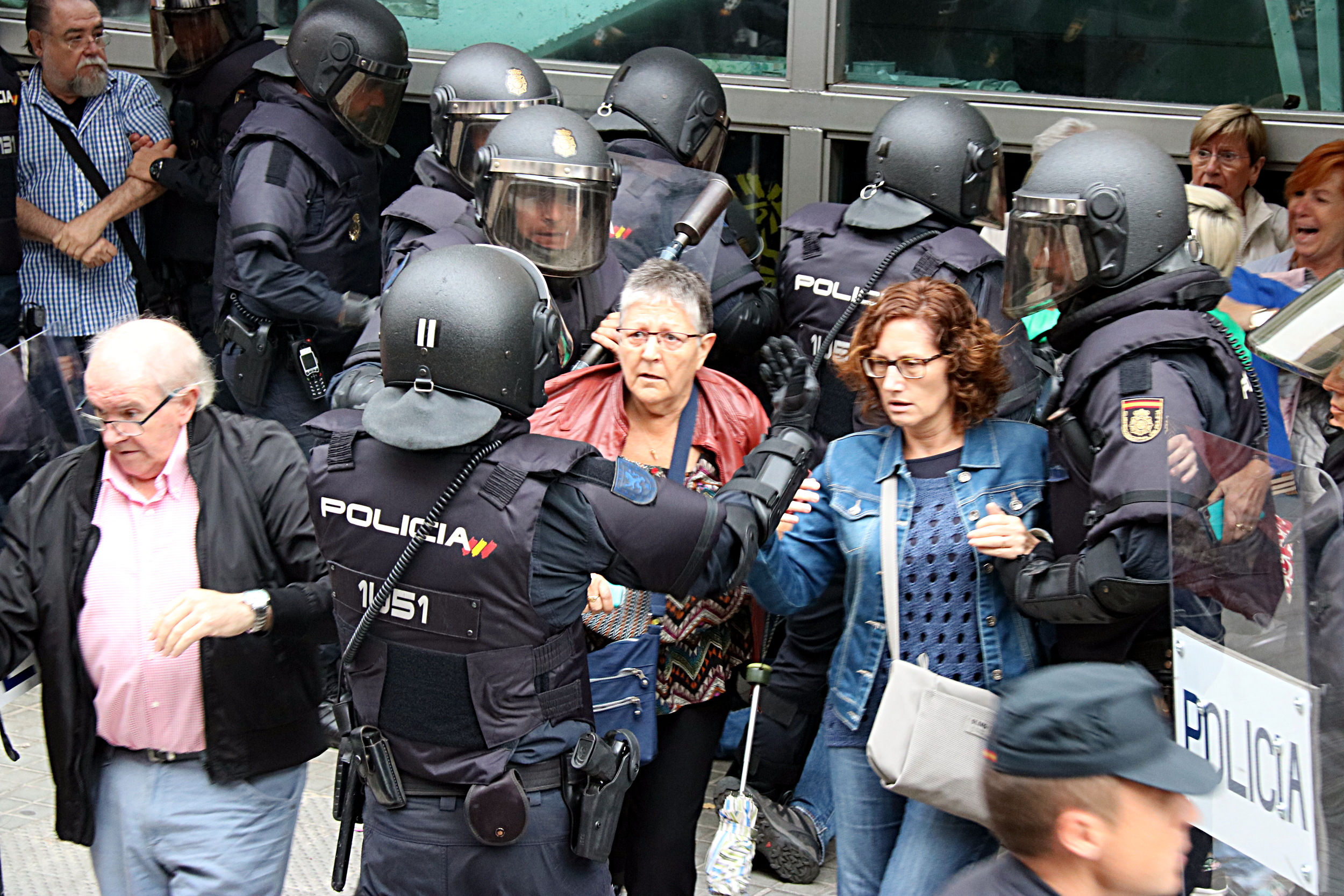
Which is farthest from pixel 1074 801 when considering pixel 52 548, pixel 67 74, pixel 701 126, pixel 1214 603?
pixel 67 74

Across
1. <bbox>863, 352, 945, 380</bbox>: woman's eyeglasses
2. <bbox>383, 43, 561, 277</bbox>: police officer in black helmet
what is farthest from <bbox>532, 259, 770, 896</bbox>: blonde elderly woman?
<bbox>383, 43, 561, 277</bbox>: police officer in black helmet

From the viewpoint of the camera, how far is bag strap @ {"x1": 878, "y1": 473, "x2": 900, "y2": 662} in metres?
3.46

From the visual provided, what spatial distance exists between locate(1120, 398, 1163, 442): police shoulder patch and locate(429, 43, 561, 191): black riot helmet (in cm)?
250

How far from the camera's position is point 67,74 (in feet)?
20.5

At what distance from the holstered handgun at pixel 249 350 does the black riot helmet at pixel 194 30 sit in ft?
4.54

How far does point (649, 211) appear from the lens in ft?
16.2

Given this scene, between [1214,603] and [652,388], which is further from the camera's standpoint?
[652,388]

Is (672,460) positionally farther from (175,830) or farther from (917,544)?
(175,830)

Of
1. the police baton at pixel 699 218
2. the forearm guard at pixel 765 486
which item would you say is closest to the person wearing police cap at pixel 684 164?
the police baton at pixel 699 218

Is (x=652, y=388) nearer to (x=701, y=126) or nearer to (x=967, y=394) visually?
(x=967, y=394)

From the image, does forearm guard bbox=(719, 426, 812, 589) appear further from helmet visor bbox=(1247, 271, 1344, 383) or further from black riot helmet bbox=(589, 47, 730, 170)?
black riot helmet bbox=(589, 47, 730, 170)

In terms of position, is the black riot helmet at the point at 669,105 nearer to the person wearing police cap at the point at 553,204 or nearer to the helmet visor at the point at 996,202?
the person wearing police cap at the point at 553,204

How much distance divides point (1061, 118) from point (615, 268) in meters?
2.23

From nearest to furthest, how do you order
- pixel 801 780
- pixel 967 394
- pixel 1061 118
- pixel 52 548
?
pixel 52 548 < pixel 967 394 < pixel 801 780 < pixel 1061 118
